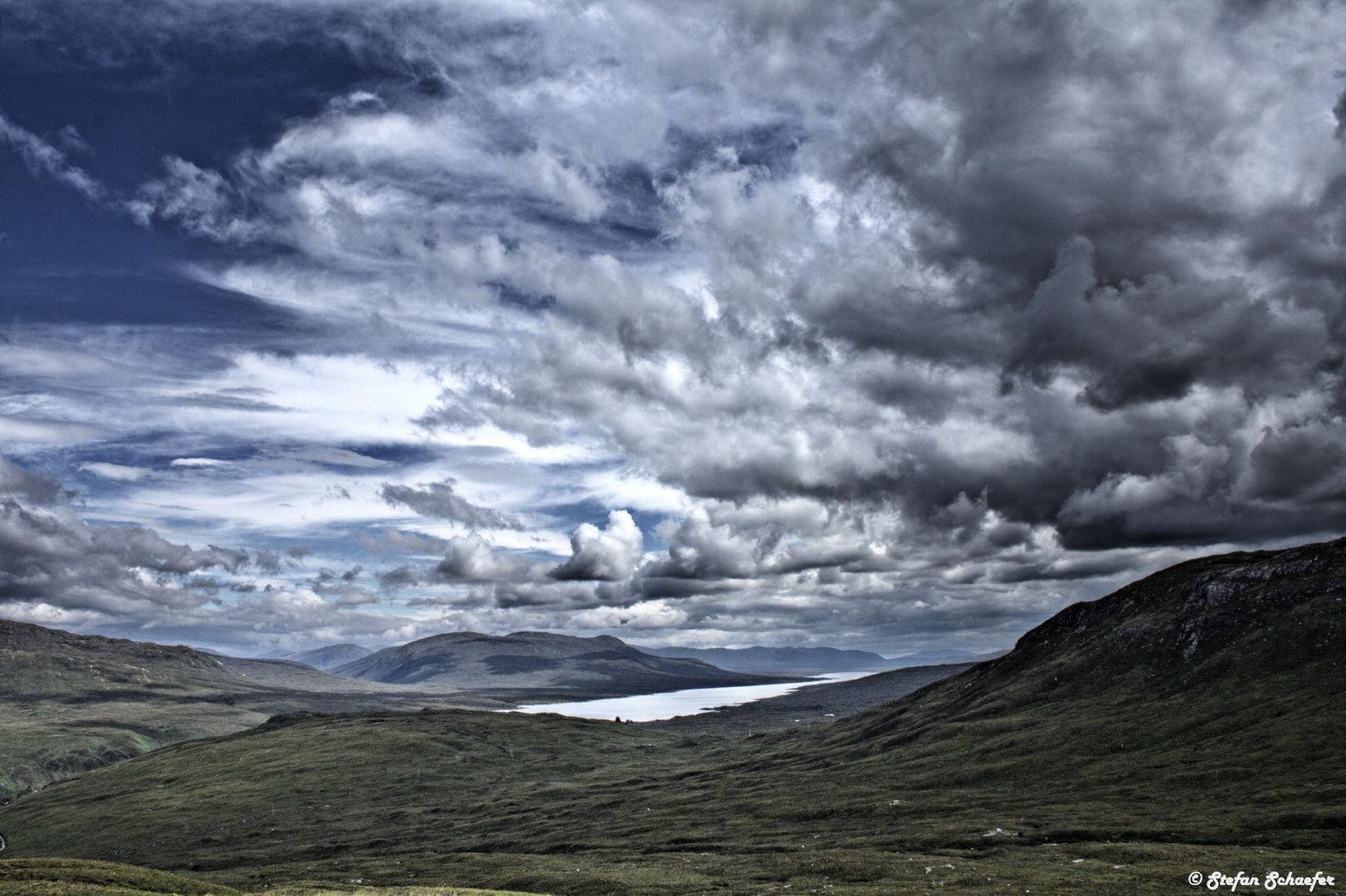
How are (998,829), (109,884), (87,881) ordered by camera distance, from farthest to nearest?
(998,829) → (87,881) → (109,884)

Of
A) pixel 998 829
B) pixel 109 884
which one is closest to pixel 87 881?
pixel 109 884

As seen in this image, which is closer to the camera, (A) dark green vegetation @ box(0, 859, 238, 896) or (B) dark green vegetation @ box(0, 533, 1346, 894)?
(A) dark green vegetation @ box(0, 859, 238, 896)

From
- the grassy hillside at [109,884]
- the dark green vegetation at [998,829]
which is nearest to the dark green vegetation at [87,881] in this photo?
the grassy hillside at [109,884]

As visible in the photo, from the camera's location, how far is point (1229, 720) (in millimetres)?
172875

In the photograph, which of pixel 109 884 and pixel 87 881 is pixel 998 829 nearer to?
pixel 109 884

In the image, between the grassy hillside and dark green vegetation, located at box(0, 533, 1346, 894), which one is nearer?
the grassy hillside

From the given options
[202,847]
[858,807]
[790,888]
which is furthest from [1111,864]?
[202,847]

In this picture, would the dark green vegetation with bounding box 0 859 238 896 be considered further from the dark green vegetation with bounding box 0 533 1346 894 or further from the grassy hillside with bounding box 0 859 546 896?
the dark green vegetation with bounding box 0 533 1346 894

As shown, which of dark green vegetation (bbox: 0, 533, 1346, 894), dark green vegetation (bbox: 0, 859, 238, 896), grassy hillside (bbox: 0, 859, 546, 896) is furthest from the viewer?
dark green vegetation (bbox: 0, 533, 1346, 894)

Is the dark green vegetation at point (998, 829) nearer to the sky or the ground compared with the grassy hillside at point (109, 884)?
nearer to the ground

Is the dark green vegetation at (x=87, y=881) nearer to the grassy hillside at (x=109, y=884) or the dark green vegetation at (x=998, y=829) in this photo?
the grassy hillside at (x=109, y=884)

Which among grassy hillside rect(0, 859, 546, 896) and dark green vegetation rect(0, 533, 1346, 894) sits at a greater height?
grassy hillside rect(0, 859, 546, 896)

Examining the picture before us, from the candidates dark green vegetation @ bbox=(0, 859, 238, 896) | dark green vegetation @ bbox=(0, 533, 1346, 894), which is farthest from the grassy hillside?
dark green vegetation @ bbox=(0, 533, 1346, 894)

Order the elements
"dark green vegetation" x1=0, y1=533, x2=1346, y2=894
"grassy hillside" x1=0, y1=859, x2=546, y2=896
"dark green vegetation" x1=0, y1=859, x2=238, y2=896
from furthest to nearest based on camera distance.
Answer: "dark green vegetation" x1=0, y1=533, x2=1346, y2=894
"grassy hillside" x1=0, y1=859, x2=546, y2=896
"dark green vegetation" x1=0, y1=859, x2=238, y2=896
